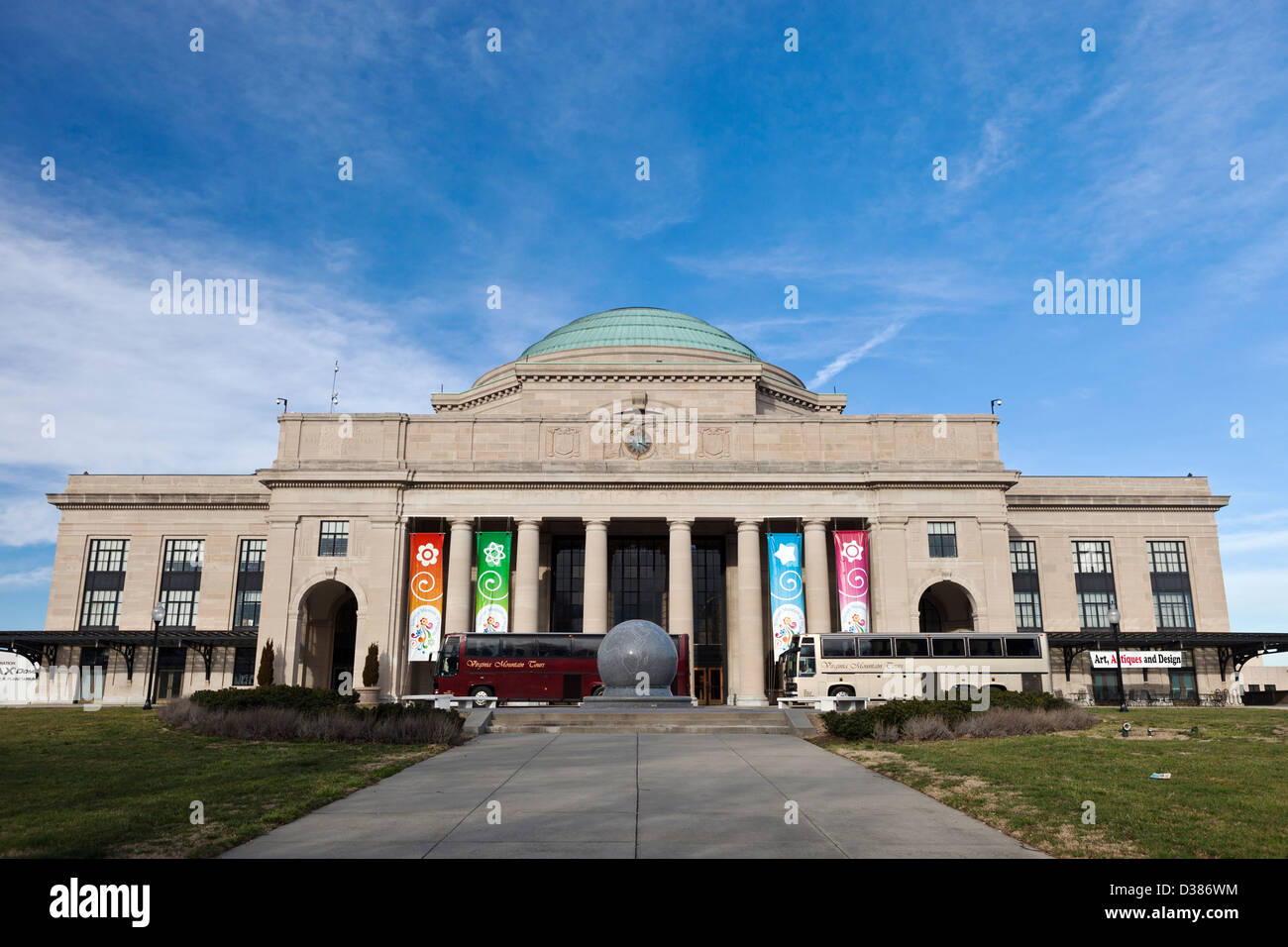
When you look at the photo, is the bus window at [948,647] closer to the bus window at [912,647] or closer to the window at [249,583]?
the bus window at [912,647]

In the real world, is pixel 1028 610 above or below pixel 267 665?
above

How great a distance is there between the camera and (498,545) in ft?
179

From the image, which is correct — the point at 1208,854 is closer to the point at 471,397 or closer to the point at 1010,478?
the point at 1010,478

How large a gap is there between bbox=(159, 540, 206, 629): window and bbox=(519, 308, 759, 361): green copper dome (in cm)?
2823

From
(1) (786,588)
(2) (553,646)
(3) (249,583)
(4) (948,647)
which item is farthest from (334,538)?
(4) (948,647)

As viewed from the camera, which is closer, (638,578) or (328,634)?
(638,578)

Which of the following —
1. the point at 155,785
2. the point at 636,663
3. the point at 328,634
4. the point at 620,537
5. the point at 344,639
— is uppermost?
the point at 620,537

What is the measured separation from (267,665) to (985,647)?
39.9 metres

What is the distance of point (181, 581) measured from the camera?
6462 cm

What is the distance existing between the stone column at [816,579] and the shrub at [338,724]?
30.7 meters

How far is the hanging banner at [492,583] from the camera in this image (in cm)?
→ 5325

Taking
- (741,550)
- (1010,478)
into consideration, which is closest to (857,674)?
(741,550)

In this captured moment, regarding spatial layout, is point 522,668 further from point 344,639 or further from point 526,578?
point 344,639

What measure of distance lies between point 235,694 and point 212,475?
138 ft
